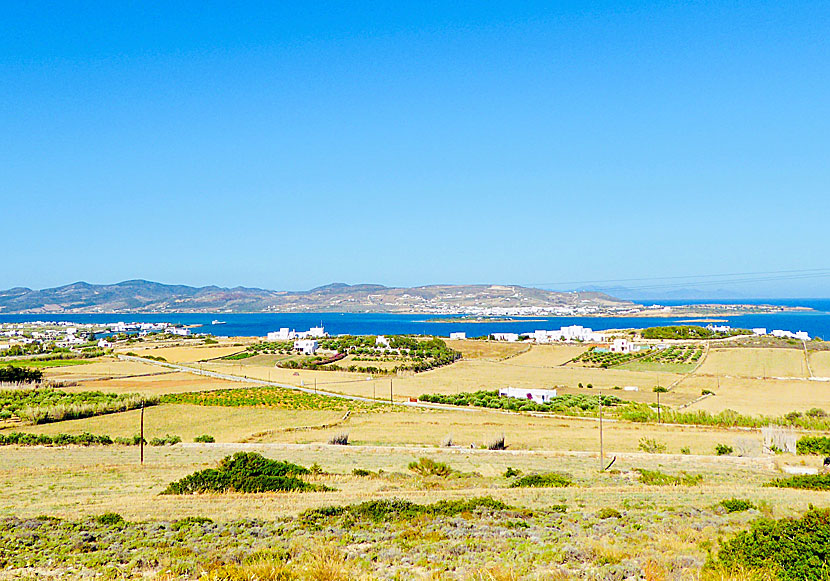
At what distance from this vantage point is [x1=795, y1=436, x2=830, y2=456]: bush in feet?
68.8

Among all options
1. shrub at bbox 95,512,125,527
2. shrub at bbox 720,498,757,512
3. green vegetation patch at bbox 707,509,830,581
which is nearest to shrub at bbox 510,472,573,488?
shrub at bbox 720,498,757,512

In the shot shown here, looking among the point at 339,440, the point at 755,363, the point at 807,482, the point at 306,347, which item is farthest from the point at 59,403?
the point at 755,363

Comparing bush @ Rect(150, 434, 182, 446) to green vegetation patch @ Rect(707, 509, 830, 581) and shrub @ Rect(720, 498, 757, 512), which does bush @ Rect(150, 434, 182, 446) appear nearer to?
shrub @ Rect(720, 498, 757, 512)

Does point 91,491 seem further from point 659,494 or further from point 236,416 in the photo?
point 236,416

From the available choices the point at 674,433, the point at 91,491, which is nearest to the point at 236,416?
the point at 91,491

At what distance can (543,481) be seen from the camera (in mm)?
15602

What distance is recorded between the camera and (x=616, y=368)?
61125 mm

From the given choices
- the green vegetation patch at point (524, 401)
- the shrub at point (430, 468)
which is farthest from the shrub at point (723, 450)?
the green vegetation patch at point (524, 401)

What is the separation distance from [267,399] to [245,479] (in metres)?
27.6

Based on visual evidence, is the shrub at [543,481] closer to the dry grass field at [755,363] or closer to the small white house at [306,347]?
the dry grass field at [755,363]

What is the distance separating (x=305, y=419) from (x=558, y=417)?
13858 millimetres

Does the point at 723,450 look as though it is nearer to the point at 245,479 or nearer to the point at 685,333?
the point at 245,479

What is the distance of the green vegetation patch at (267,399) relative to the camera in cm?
3947

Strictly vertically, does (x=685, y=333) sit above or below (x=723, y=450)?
below
